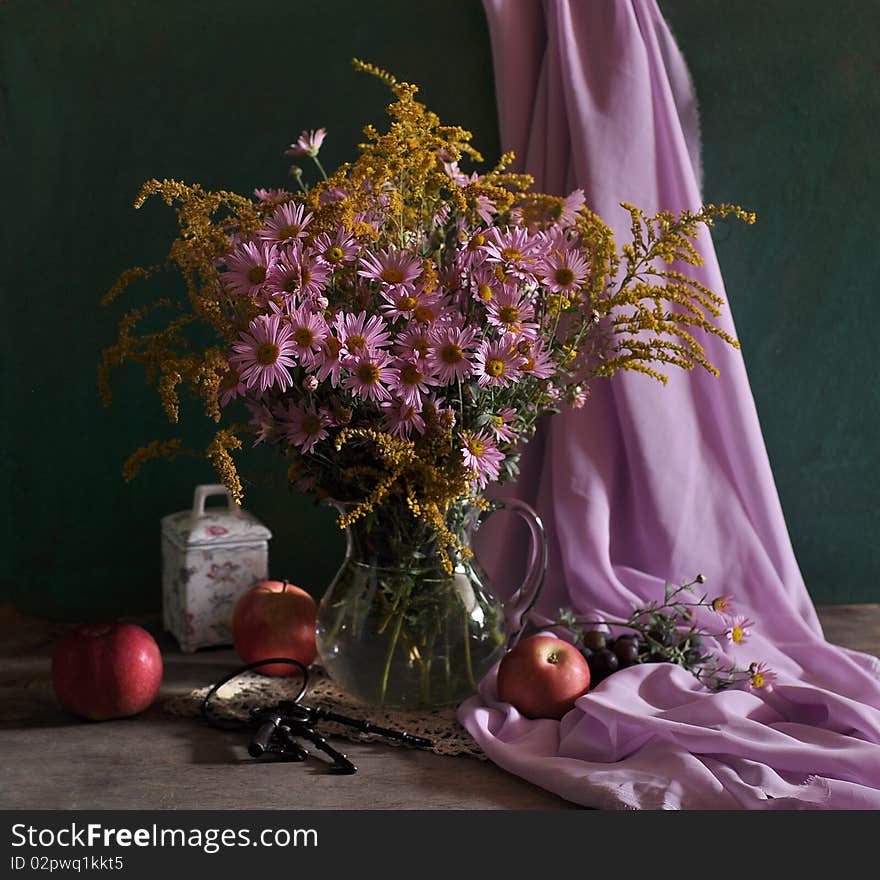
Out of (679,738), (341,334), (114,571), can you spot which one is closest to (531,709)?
(679,738)

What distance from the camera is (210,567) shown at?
5.05 ft

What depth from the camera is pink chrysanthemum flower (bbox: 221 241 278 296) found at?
104 centimetres

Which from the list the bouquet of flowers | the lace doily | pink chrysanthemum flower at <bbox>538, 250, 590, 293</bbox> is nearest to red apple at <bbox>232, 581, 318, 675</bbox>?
the lace doily

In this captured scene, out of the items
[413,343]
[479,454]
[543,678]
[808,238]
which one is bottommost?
[543,678]

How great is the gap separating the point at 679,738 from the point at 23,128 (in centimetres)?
131

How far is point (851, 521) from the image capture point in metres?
1.81

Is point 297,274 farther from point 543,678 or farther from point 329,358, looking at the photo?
point 543,678

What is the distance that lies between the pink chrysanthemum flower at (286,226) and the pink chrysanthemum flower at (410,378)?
0.16 metres

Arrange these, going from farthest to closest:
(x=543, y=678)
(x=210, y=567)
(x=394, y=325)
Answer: (x=210, y=567)
(x=543, y=678)
(x=394, y=325)

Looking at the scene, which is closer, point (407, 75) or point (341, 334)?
point (341, 334)

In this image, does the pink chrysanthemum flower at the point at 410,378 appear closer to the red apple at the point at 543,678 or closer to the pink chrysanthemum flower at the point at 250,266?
the pink chrysanthemum flower at the point at 250,266

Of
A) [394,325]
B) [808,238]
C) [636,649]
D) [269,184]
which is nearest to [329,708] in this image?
[636,649]

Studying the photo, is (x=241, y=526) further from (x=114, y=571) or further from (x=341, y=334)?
(x=341, y=334)

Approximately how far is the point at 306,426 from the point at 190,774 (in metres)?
0.41
